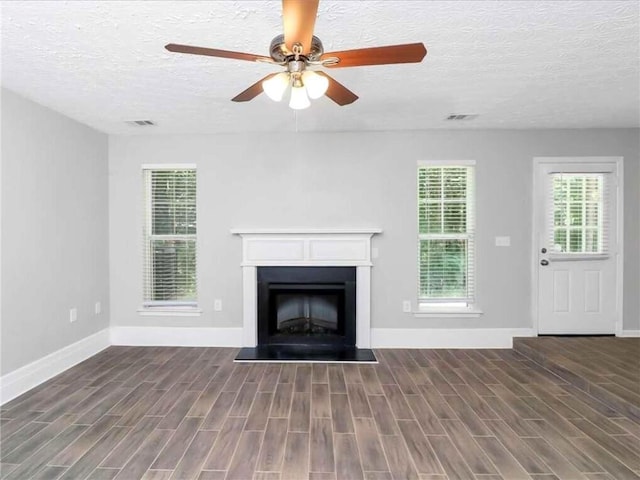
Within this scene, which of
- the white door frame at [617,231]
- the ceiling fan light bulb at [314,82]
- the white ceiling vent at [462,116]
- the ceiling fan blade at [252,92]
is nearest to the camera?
the ceiling fan light bulb at [314,82]

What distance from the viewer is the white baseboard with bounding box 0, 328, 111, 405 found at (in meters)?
2.87

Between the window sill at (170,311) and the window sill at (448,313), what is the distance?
8.64 feet

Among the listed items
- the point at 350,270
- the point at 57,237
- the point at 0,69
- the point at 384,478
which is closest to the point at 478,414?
the point at 384,478

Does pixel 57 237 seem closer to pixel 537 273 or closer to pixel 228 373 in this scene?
pixel 228 373

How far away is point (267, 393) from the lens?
3.00 m

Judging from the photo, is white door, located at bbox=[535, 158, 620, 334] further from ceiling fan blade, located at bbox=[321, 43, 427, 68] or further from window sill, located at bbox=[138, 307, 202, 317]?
window sill, located at bbox=[138, 307, 202, 317]

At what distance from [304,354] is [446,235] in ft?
7.12

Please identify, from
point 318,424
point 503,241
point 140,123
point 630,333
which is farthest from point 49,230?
point 630,333

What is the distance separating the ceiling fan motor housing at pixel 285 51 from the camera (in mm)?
1621

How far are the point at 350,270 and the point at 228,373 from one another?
5.62ft

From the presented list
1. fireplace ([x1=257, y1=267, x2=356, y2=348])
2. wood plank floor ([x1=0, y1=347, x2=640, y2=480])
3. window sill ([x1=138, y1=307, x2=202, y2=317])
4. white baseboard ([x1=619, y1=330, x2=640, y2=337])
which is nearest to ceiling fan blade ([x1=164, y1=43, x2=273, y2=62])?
wood plank floor ([x1=0, y1=347, x2=640, y2=480])

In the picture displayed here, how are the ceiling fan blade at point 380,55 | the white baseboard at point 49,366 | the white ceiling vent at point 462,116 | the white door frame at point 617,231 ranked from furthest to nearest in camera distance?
the white door frame at point 617,231, the white ceiling vent at point 462,116, the white baseboard at point 49,366, the ceiling fan blade at point 380,55

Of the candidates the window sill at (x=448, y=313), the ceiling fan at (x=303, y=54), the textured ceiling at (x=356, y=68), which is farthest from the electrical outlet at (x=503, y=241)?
the ceiling fan at (x=303, y=54)

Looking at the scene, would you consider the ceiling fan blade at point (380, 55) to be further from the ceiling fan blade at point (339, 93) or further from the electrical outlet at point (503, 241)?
the electrical outlet at point (503, 241)
